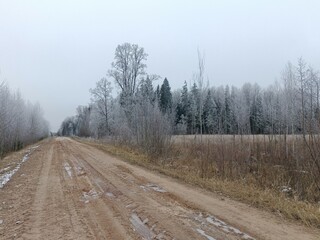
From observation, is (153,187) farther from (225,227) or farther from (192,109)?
(192,109)

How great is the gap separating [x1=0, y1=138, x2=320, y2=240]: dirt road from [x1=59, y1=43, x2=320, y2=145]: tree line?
3687 mm

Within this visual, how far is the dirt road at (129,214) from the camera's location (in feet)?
20.4

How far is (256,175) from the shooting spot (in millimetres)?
12000

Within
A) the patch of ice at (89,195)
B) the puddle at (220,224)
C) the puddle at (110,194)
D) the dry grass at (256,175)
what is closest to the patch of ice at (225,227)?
the puddle at (220,224)

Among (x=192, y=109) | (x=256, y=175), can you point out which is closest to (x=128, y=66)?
(x=192, y=109)

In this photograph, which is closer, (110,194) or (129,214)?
(129,214)

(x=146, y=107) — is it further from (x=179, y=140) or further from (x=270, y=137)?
(x=270, y=137)

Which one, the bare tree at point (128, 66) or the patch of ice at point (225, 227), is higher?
the bare tree at point (128, 66)

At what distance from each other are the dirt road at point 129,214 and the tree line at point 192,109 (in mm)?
3687

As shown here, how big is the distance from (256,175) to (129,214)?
608 centimetres

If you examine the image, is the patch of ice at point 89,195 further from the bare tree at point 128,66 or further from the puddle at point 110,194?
the bare tree at point 128,66

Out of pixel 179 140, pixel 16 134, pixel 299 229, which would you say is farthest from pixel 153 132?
pixel 16 134

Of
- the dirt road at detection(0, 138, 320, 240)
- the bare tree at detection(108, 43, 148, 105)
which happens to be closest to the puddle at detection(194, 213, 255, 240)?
the dirt road at detection(0, 138, 320, 240)

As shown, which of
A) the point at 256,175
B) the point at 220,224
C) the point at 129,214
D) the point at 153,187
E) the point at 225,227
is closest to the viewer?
the point at 225,227
